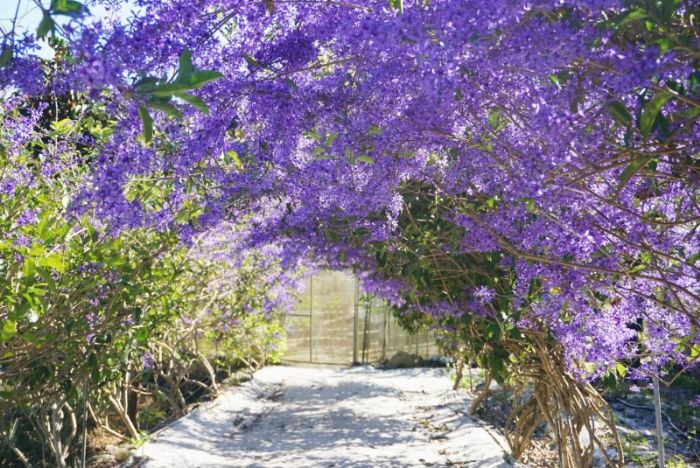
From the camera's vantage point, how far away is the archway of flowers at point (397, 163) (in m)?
1.82

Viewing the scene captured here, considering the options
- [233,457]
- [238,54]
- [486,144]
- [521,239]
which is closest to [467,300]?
[521,239]

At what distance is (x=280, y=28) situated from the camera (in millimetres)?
2795

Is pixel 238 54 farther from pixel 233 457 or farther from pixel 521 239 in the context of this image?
pixel 233 457

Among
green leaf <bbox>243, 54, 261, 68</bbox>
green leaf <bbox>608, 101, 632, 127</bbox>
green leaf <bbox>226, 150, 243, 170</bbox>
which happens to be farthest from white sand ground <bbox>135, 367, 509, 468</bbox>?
green leaf <bbox>608, 101, 632, 127</bbox>

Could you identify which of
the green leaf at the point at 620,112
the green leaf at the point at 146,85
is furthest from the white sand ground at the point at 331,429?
the green leaf at the point at 146,85

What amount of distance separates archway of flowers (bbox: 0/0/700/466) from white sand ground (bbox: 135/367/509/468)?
1827 millimetres

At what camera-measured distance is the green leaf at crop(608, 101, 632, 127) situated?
190 cm

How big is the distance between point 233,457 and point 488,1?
6.13 meters

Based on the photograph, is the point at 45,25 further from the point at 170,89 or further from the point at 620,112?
the point at 620,112

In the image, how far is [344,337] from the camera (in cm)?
1639

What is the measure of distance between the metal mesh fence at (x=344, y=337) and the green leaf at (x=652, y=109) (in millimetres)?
14158

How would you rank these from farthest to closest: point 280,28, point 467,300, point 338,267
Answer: point 338,267 < point 467,300 < point 280,28

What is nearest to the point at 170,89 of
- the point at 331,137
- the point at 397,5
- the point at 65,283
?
the point at 397,5

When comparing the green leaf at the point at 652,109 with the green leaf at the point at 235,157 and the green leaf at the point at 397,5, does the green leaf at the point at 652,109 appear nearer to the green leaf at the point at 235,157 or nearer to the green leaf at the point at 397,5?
the green leaf at the point at 397,5
